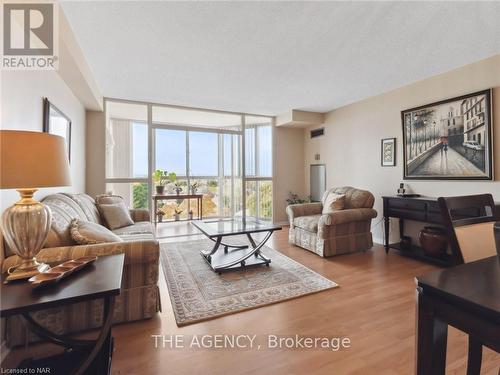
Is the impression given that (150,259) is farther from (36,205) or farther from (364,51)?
(364,51)

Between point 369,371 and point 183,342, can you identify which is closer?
point 369,371

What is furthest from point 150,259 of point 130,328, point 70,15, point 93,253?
point 70,15

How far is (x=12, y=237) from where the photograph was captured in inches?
51.4

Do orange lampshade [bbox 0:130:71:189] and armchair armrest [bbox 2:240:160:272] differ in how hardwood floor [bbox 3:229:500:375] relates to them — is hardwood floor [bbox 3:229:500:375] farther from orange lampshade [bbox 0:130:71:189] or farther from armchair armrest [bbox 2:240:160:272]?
orange lampshade [bbox 0:130:71:189]

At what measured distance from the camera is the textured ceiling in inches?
80.7

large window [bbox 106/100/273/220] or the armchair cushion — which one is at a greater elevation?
large window [bbox 106/100/273/220]

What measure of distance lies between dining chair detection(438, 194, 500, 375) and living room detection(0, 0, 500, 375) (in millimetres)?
11

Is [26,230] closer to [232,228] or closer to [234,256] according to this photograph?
[232,228]

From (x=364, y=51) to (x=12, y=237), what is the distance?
3400 mm

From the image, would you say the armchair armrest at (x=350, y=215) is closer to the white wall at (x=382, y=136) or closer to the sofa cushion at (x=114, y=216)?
the white wall at (x=382, y=136)

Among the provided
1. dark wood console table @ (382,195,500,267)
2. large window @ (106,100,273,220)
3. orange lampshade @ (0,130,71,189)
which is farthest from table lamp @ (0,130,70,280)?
dark wood console table @ (382,195,500,267)

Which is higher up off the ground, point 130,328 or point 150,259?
point 150,259

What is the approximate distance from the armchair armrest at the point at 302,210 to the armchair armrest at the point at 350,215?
738mm

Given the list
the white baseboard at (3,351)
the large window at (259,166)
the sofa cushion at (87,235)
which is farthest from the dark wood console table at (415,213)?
the white baseboard at (3,351)
